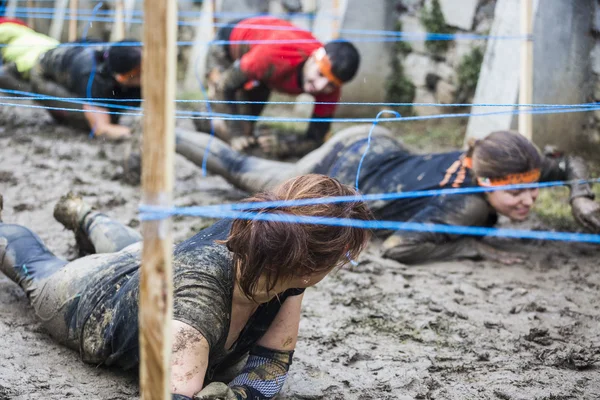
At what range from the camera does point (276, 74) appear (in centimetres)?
489

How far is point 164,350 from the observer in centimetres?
149

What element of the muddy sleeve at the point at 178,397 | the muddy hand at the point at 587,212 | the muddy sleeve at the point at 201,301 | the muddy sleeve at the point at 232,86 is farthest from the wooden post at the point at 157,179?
the muddy sleeve at the point at 232,86

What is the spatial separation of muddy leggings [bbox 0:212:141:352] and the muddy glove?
60 centimetres

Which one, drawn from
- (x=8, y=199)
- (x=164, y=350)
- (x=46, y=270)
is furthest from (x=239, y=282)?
(x=8, y=199)

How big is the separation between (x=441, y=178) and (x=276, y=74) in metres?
1.70

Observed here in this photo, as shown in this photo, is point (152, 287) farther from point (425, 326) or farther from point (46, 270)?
point (425, 326)

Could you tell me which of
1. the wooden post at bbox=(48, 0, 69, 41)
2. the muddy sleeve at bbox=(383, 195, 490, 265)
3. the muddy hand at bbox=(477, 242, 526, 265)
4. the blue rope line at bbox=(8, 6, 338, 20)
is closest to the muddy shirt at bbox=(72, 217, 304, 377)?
the muddy sleeve at bbox=(383, 195, 490, 265)

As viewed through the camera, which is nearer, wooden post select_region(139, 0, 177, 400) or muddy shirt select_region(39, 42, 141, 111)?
wooden post select_region(139, 0, 177, 400)

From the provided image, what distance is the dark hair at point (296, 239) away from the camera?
1896mm

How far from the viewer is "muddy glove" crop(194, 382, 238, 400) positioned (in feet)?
6.35

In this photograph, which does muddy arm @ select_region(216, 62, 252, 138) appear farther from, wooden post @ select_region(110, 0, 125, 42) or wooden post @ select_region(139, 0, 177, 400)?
wooden post @ select_region(139, 0, 177, 400)

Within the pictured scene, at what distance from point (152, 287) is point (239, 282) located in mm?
588

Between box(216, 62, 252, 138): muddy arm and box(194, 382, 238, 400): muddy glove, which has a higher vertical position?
box(216, 62, 252, 138): muddy arm

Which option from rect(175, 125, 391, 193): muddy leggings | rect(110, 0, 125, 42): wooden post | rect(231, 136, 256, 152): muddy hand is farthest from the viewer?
rect(110, 0, 125, 42): wooden post
